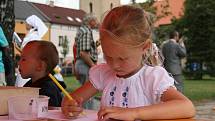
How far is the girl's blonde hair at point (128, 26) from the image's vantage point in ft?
5.46

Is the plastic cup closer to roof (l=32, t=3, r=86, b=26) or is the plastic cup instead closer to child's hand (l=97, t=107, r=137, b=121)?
child's hand (l=97, t=107, r=137, b=121)

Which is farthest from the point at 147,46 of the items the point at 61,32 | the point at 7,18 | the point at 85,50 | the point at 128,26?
the point at 61,32

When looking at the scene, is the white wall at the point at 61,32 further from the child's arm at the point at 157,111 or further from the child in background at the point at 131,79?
the child's arm at the point at 157,111

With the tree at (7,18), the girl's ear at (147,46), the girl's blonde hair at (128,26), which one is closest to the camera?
the girl's blonde hair at (128,26)

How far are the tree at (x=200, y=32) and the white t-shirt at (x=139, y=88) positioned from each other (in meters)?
36.5

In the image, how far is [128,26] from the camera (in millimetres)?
1691

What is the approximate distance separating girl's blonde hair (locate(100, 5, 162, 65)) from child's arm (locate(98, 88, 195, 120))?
0.25 metres

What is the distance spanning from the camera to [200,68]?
36875 mm

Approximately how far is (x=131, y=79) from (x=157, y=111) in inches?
14.4

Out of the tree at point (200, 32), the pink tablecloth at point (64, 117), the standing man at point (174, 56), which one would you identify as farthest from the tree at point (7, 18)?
the tree at point (200, 32)

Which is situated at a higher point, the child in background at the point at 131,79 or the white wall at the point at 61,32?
the white wall at the point at 61,32

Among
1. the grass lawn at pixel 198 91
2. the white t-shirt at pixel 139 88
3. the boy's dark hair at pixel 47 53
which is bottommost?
the grass lawn at pixel 198 91

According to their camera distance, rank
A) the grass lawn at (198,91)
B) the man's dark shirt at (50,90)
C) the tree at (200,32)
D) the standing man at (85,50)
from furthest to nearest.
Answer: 1. the tree at (200,32)
2. the grass lawn at (198,91)
3. the standing man at (85,50)
4. the man's dark shirt at (50,90)

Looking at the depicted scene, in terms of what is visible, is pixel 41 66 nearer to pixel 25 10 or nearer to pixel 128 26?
pixel 128 26
